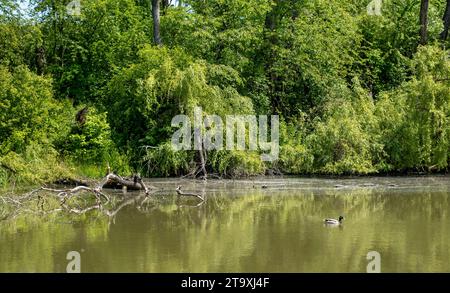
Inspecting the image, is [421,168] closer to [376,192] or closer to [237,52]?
[376,192]

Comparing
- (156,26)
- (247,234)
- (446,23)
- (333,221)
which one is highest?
(446,23)

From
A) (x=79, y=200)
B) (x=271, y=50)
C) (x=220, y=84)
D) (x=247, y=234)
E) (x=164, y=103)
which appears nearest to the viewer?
(x=247, y=234)

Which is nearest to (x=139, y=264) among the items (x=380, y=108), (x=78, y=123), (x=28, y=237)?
(x=28, y=237)

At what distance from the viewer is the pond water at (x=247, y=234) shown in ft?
33.4

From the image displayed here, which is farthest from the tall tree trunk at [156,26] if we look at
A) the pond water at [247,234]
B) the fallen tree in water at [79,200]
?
the pond water at [247,234]

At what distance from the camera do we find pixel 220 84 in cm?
2552

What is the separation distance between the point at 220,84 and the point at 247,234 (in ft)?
44.1

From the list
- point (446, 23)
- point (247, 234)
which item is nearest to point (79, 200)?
point (247, 234)

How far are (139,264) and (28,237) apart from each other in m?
3.10

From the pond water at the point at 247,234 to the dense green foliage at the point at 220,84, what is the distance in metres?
3.78

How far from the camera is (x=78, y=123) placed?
23.2 metres

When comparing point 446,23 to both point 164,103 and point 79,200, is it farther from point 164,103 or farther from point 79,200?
point 79,200

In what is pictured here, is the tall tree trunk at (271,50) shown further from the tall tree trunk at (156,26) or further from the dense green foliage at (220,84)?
the tall tree trunk at (156,26)

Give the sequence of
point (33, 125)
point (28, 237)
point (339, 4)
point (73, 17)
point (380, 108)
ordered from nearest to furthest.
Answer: point (28, 237)
point (33, 125)
point (380, 108)
point (73, 17)
point (339, 4)
